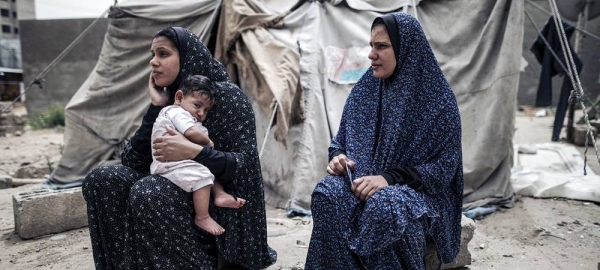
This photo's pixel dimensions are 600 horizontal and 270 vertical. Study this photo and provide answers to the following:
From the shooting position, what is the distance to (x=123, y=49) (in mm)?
4691

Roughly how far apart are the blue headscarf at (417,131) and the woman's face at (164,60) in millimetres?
910

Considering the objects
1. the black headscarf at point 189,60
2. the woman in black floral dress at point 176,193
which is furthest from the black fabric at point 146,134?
the black headscarf at point 189,60

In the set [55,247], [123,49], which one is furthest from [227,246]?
[123,49]

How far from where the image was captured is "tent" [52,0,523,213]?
364 centimetres

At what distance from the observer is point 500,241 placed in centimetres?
305

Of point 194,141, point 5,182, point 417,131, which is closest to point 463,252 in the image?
point 417,131

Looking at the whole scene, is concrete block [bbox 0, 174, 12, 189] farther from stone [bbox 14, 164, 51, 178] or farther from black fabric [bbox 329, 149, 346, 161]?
black fabric [bbox 329, 149, 346, 161]

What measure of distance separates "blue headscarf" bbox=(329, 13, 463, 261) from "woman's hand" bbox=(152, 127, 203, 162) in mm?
740

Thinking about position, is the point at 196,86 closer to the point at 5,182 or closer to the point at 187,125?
the point at 187,125

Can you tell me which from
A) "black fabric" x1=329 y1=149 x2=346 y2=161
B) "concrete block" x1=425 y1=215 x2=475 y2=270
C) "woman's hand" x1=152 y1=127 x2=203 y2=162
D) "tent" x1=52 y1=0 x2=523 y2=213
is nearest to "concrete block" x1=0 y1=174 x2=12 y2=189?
"tent" x1=52 y1=0 x2=523 y2=213

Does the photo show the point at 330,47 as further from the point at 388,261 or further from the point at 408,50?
the point at 388,261

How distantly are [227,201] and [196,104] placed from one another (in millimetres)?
449

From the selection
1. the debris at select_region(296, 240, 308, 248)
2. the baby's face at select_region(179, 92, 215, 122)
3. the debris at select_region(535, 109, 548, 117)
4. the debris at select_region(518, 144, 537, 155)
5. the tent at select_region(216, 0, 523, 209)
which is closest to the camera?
the baby's face at select_region(179, 92, 215, 122)

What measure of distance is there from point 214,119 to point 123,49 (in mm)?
3271
